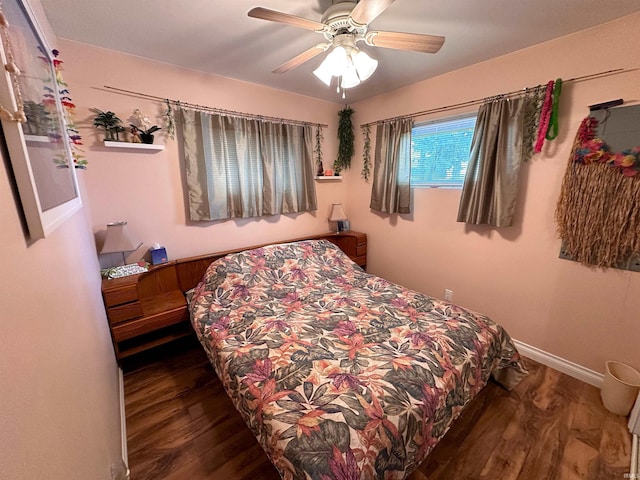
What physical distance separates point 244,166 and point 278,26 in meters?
1.29

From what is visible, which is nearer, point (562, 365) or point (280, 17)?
point (280, 17)

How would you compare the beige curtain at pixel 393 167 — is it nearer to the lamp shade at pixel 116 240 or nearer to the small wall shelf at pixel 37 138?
the lamp shade at pixel 116 240

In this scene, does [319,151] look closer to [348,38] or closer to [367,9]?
[348,38]

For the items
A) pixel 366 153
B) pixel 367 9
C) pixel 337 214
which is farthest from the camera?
pixel 337 214

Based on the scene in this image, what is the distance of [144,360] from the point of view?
7.36ft

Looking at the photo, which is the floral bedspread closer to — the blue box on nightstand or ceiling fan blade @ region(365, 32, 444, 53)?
the blue box on nightstand

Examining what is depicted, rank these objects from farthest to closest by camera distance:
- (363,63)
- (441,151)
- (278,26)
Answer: (441,151)
(278,26)
(363,63)

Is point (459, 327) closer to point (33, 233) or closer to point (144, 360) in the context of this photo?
point (33, 233)

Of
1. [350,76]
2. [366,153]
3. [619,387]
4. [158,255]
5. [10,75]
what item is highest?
[350,76]

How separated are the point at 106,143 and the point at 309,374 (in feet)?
7.16

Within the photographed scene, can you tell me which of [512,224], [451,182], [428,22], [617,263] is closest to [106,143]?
[428,22]

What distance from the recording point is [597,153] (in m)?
1.73

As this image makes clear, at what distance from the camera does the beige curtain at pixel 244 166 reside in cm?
238

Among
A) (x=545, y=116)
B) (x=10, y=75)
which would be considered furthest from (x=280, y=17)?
→ (x=545, y=116)
